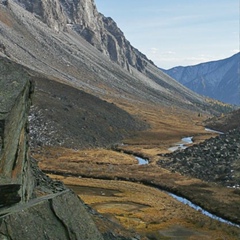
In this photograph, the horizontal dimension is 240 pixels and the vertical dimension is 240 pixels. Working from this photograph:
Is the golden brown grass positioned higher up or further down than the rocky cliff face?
further down


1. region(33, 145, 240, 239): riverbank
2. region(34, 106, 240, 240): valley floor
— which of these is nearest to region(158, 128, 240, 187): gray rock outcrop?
region(34, 106, 240, 240): valley floor

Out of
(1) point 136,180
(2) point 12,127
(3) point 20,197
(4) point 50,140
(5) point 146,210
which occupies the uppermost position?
(2) point 12,127

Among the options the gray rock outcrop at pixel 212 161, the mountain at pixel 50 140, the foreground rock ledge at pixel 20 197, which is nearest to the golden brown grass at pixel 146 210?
the mountain at pixel 50 140

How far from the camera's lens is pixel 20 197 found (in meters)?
13.9

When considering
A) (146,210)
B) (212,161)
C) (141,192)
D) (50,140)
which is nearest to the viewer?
(146,210)

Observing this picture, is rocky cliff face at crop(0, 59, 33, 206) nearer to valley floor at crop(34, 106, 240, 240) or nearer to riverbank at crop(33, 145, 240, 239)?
valley floor at crop(34, 106, 240, 240)

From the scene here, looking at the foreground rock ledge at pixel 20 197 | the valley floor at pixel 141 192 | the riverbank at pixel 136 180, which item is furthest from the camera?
the riverbank at pixel 136 180

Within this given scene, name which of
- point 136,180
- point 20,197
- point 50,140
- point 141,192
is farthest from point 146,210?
point 50,140

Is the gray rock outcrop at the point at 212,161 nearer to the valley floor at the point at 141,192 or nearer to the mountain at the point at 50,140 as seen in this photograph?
the valley floor at the point at 141,192

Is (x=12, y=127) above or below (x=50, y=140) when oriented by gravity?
above

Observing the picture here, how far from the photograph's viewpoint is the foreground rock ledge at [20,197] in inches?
503

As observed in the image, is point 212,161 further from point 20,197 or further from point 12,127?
point 20,197

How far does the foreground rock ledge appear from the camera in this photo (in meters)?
12.8

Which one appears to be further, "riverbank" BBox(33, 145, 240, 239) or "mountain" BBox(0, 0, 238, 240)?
"riverbank" BBox(33, 145, 240, 239)
